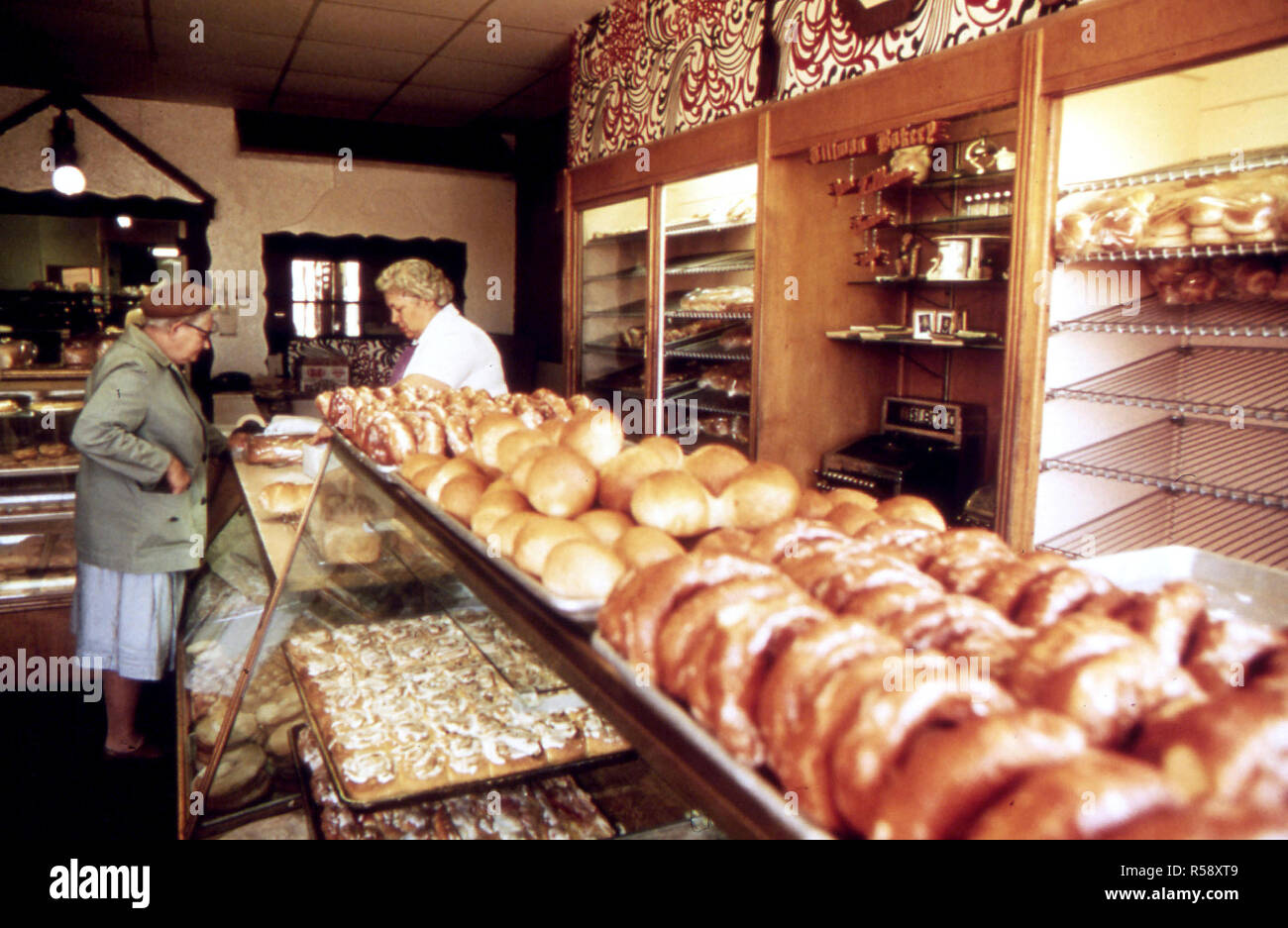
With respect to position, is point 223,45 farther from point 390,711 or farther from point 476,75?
point 390,711

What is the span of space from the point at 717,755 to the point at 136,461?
124 inches

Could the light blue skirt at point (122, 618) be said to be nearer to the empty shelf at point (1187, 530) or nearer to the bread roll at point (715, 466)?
the bread roll at point (715, 466)

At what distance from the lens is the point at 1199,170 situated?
2141mm

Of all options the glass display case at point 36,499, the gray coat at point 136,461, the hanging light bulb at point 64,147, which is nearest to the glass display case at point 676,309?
the gray coat at point 136,461

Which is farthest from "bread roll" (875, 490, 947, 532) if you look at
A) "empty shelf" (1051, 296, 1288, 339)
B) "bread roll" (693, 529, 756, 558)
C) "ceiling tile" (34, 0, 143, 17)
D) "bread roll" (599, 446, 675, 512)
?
"ceiling tile" (34, 0, 143, 17)

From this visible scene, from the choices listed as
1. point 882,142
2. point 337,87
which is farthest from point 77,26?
point 882,142

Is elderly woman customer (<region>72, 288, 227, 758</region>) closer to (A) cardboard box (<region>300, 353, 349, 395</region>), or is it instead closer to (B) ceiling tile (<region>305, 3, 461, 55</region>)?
(B) ceiling tile (<region>305, 3, 461, 55</region>)

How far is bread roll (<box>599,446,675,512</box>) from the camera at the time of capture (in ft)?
4.61

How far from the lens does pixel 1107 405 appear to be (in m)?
2.73

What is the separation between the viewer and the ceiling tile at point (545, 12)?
4.85m

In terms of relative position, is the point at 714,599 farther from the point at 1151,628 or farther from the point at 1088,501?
the point at 1088,501

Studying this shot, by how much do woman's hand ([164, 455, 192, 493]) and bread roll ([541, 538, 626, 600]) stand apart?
2.76 m

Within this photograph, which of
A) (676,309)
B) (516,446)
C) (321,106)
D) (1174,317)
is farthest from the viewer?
(321,106)

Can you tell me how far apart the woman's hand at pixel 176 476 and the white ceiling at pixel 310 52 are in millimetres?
2960
